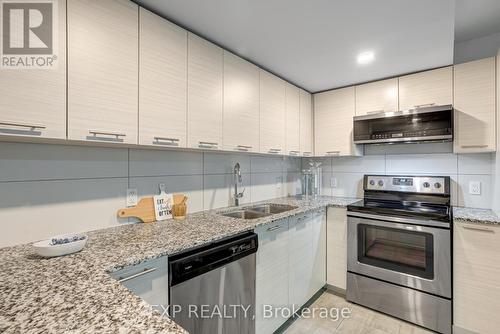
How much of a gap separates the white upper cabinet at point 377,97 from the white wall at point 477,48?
2.02ft

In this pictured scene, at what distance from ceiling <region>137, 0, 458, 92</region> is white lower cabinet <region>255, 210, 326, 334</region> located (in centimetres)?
133

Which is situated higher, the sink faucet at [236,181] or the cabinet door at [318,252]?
the sink faucet at [236,181]

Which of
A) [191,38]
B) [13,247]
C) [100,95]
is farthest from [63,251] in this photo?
[191,38]

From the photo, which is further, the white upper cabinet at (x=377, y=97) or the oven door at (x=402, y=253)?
the white upper cabinet at (x=377, y=97)

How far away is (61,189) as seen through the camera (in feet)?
4.26

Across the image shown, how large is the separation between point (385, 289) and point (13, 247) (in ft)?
8.43

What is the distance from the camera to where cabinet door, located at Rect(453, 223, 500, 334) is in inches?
65.9

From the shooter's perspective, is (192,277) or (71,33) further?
(192,277)

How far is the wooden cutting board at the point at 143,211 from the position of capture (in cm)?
152

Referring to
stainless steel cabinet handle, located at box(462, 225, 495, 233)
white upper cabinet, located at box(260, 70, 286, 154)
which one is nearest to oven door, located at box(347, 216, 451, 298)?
stainless steel cabinet handle, located at box(462, 225, 495, 233)

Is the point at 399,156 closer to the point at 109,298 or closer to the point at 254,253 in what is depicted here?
the point at 254,253

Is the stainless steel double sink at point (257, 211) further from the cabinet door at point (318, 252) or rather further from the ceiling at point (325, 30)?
the ceiling at point (325, 30)

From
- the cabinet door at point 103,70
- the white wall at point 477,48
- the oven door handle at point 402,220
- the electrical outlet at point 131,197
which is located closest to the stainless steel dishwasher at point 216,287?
the electrical outlet at point 131,197

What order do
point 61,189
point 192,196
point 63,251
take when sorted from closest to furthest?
point 63,251
point 61,189
point 192,196
